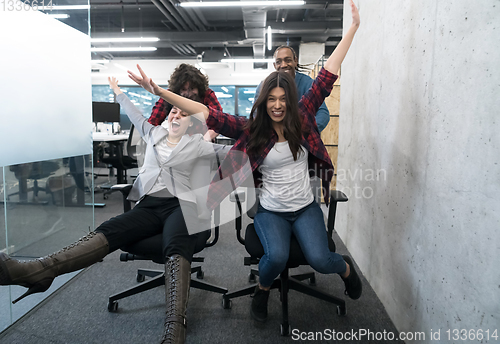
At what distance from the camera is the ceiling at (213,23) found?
271 inches

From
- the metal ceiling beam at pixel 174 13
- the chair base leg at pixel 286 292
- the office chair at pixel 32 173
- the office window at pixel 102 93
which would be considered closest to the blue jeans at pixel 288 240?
the chair base leg at pixel 286 292

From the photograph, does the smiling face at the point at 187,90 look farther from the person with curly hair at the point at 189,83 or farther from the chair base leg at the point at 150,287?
the chair base leg at the point at 150,287

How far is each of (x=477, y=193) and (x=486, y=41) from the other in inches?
17.5

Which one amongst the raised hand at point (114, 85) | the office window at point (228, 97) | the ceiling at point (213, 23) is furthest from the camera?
the office window at point (228, 97)

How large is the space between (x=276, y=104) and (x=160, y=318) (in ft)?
4.09

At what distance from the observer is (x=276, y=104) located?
62.4 inches

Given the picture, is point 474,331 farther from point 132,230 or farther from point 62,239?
point 62,239

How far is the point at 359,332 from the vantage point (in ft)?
5.09

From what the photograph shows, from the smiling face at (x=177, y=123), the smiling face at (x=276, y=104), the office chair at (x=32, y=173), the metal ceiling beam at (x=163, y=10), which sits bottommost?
the office chair at (x=32, y=173)

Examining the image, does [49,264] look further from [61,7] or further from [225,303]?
[61,7]

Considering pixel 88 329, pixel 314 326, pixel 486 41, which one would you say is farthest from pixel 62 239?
pixel 486 41

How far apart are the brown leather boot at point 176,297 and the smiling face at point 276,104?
2.67 feet

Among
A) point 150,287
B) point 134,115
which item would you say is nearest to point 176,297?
point 150,287

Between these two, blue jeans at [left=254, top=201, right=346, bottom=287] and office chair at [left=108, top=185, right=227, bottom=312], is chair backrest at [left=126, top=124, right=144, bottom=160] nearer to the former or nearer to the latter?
office chair at [left=108, top=185, right=227, bottom=312]
